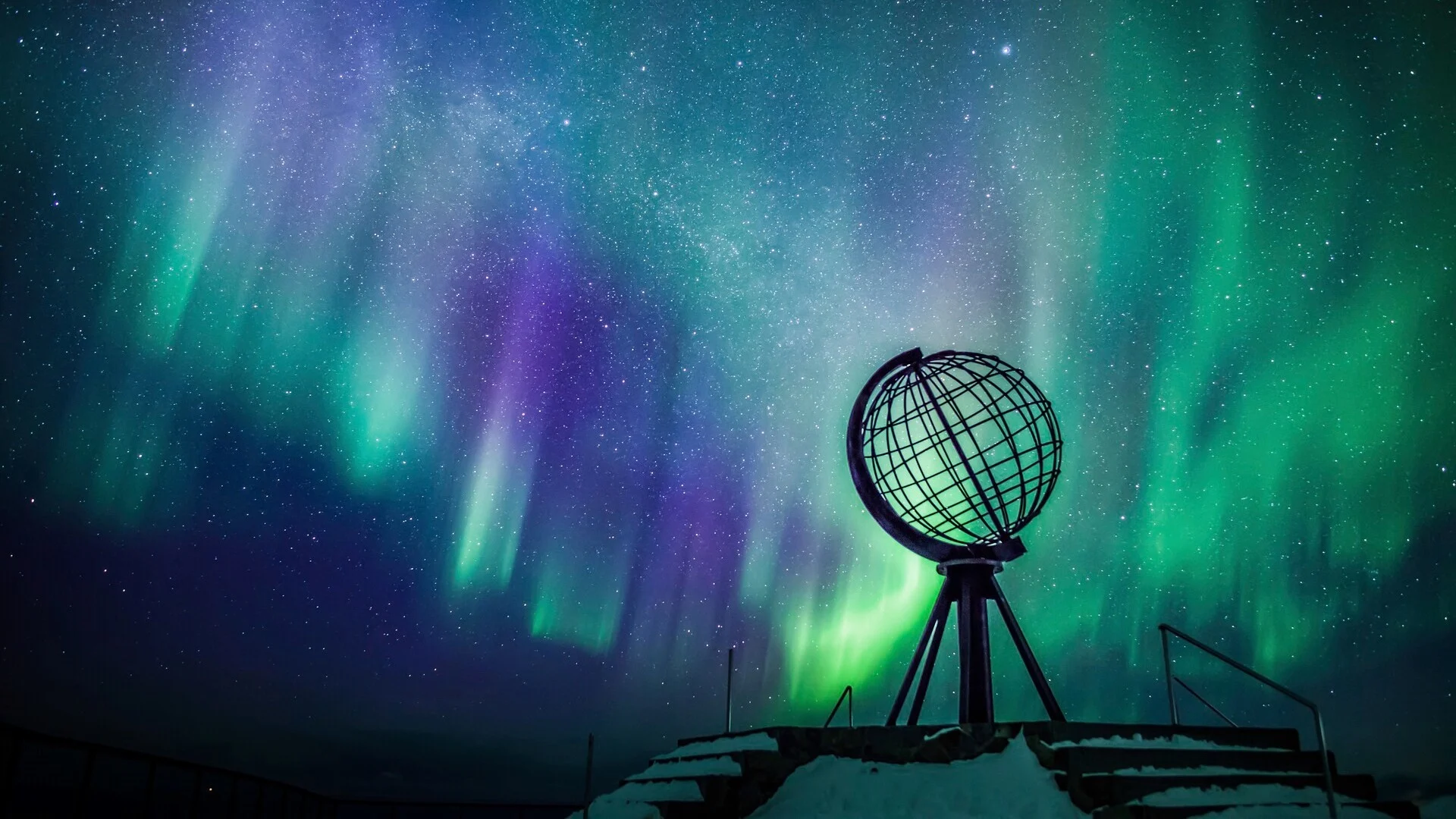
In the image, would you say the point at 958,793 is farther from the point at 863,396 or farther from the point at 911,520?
the point at 863,396

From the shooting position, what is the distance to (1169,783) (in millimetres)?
8961

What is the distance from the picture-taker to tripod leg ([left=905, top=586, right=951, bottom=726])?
13.7 m

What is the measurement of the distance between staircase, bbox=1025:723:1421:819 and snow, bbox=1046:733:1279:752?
1 centimetres

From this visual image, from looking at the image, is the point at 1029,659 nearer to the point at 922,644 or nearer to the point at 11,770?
the point at 922,644

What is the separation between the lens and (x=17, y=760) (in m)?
5.81

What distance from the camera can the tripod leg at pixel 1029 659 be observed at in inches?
493

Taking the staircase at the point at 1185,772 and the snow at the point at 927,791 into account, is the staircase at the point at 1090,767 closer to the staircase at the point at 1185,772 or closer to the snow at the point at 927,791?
the staircase at the point at 1185,772

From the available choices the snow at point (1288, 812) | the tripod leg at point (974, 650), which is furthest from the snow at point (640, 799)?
the snow at point (1288, 812)

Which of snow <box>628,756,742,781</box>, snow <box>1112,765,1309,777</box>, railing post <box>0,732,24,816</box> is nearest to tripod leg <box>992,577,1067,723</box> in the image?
snow <box>1112,765,1309,777</box>

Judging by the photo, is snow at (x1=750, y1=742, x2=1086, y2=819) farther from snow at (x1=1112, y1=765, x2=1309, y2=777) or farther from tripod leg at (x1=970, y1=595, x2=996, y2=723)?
tripod leg at (x1=970, y1=595, x2=996, y2=723)

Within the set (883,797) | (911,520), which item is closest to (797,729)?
(883,797)

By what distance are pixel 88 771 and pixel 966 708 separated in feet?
34.6

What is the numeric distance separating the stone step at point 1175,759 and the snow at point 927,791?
12.4 inches

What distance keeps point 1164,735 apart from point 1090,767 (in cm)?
176
